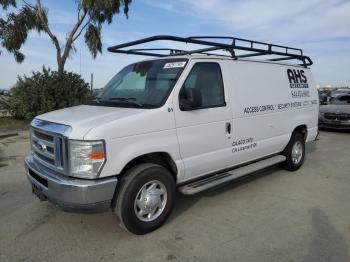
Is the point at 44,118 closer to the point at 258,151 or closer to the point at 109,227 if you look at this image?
the point at 109,227

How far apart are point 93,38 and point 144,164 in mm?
13480

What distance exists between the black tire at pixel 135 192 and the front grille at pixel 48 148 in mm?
707

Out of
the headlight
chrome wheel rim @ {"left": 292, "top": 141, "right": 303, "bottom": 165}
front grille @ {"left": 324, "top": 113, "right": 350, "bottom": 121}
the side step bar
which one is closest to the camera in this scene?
the headlight

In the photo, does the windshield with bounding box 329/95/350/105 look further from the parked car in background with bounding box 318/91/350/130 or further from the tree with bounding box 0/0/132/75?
the tree with bounding box 0/0/132/75

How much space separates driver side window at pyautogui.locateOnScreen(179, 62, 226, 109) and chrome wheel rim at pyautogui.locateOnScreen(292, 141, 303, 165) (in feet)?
8.74

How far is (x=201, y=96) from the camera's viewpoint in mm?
4469

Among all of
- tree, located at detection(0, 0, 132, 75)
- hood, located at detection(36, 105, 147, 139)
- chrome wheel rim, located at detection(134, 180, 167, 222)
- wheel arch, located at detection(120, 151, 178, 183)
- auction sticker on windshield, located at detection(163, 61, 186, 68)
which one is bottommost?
chrome wheel rim, located at detection(134, 180, 167, 222)

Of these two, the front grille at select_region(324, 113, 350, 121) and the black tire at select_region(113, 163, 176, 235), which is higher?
the front grille at select_region(324, 113, 350, 121)

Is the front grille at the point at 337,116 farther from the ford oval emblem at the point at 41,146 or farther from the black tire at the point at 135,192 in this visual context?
the ford oval emblem at the point at 41,146

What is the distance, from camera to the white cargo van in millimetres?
3621

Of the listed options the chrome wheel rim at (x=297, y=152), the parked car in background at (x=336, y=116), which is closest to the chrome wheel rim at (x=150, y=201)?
the chrome wheel rim at (x=297, y=152)

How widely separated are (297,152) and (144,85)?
3836 mm

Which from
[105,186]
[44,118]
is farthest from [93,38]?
[105,186]

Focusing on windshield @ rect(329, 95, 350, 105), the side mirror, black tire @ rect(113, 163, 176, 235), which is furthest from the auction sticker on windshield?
windshield @ rect(329, 95, 350, 105)
